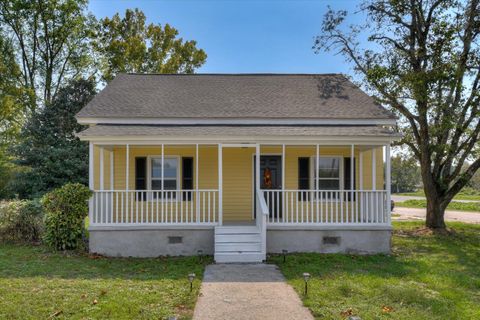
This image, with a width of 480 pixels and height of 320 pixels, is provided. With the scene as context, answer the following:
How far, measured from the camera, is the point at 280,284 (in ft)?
23.6

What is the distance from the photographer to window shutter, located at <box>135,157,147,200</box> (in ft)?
38.4

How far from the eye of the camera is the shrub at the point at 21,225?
1122 centimetres

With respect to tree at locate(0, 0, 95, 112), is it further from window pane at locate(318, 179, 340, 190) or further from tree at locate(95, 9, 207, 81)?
window pane at locate(318, 179, 340, 190)

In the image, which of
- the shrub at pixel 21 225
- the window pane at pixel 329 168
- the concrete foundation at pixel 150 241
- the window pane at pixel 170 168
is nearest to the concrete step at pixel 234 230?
the concrete foundation at pixel 150 241

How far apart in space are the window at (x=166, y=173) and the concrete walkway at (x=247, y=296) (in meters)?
3.97

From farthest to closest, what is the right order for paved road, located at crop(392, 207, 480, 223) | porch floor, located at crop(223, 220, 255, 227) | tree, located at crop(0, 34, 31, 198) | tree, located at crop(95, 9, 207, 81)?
tree, located at crop(95, 9, 207, 81) < tree, located at crop(0, 34, 31, 198) < paved road, located at crop(392, 207, 480, 223) < porch floor, located at crop(223, 220, 255, 227)

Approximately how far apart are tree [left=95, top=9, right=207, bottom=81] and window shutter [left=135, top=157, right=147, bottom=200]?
1985cm

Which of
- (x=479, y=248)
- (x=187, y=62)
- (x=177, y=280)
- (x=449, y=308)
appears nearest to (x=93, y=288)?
(x=177, y=280)

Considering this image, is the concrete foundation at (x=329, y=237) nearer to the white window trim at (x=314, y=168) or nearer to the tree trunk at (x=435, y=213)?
the white window trim at (x=314, y=168)

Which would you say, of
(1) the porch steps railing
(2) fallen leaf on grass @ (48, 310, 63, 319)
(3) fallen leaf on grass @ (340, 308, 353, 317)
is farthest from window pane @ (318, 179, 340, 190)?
(2) fallen leaf on grass @ (48, 310, 63, 319)

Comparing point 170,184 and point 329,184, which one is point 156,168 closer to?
point 170,184

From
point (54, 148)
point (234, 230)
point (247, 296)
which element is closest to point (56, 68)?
point (54, 148)

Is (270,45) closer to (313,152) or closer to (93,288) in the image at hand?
(313,152)

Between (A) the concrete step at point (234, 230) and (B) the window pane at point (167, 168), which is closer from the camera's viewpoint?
(A) the concrete step at point (234, 230)
